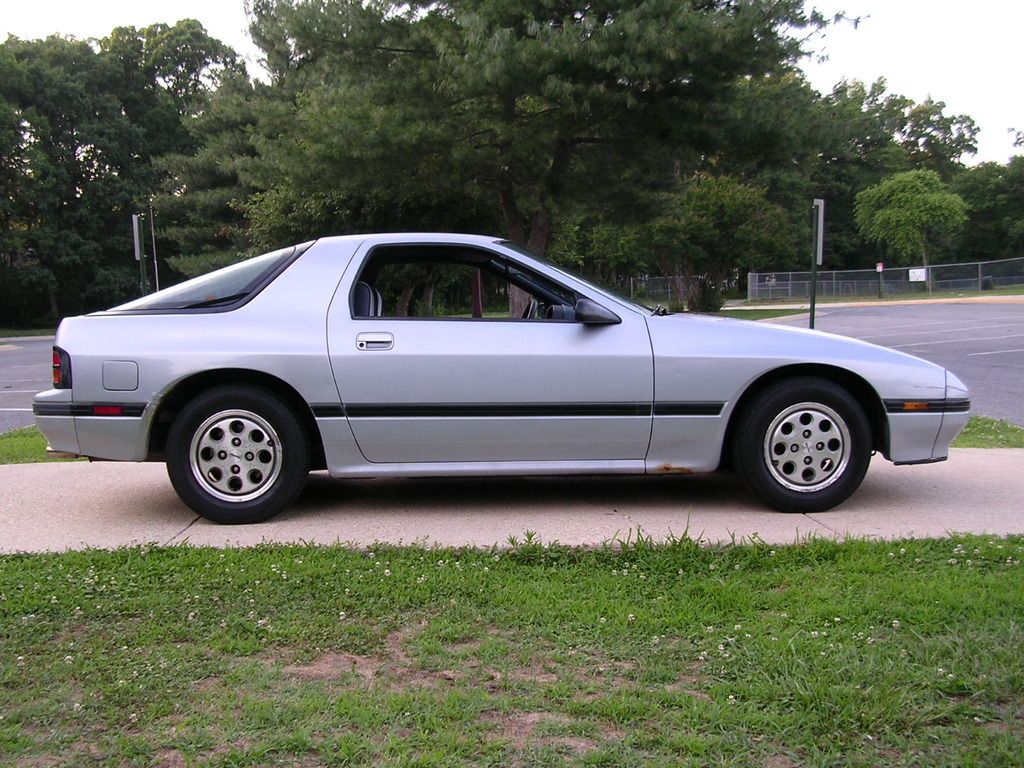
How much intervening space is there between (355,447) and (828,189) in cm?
6851

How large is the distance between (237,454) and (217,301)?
0.86m

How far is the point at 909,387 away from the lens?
4.76 meters

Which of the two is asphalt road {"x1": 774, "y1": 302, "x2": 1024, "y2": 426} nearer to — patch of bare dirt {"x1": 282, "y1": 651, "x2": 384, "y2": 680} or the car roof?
the car roof

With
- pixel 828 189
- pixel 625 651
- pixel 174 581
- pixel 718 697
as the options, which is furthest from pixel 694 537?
pixel 828 189

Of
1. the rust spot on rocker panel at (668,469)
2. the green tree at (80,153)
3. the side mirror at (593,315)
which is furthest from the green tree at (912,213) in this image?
the side mirror at (593,315)

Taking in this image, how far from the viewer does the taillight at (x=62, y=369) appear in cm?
462

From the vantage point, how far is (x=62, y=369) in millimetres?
4637

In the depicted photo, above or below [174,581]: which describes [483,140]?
above

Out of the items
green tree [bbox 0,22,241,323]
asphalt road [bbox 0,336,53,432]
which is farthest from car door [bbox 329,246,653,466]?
green tree [bbox 0,22,241,323]

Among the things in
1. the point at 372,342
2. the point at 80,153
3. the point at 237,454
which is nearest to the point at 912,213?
the point at 80,153

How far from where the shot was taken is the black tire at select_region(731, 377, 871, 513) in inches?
185

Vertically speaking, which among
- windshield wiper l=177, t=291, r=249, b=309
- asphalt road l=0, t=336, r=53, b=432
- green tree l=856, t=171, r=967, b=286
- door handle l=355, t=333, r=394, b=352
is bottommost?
asphalt road l=0, t=336, r=53, b=432

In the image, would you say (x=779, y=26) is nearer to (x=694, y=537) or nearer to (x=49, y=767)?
(x=694, y=537)

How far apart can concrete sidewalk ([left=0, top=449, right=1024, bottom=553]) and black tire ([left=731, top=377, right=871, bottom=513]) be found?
15 cm
